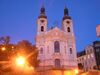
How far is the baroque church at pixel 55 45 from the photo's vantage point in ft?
180

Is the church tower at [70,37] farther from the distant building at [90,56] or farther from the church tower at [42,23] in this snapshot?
the distant building at [90,56]

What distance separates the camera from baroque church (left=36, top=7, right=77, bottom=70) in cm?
5488

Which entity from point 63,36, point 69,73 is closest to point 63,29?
point 63,36

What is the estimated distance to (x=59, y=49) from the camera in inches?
2221

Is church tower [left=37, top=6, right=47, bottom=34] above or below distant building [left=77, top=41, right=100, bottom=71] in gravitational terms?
above

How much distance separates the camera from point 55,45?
187ft

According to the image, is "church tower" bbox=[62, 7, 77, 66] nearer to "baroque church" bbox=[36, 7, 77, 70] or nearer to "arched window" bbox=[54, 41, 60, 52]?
"baroque church" bbox=[36, 7, 77, 70]

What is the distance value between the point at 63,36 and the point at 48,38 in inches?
176

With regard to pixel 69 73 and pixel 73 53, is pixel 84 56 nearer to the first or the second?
pixel 73 53

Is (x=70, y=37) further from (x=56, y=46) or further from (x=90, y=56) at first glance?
(x=90, y=56)

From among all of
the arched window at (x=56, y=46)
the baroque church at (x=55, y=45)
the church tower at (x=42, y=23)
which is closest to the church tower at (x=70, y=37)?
the baroque church at (x=55, y=45)

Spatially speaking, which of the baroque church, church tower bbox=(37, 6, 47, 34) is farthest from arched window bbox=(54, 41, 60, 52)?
church tower bbox=(37, 6, 47, 34)

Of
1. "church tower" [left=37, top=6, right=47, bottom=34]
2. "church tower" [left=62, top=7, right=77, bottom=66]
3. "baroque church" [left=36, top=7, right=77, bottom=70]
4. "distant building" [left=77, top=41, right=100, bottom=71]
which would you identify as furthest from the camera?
"distant building" [left=77, top=41, right=100, bottom=71]

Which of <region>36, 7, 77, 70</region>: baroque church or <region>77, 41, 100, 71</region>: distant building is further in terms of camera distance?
<region>77, 41, 100, 71</region>: distant building
